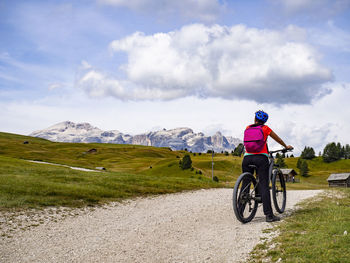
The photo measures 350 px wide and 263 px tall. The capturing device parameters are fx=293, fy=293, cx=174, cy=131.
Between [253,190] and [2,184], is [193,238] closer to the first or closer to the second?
[253,190]

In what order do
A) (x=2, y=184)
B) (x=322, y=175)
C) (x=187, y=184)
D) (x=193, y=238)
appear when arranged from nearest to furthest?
(x=193, y=238), (x=2, y=184), (x=187, y=184), (x=322, y=175)

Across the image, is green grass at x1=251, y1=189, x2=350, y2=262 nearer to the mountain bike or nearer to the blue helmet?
the mountain bike

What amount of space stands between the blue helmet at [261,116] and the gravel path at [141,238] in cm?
335

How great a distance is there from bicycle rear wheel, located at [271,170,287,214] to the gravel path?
2.70 feet

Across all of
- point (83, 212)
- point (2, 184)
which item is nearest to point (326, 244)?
point (83, 212)

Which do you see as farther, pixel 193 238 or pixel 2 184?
pixel 2 184

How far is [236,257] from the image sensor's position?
653 centimetres

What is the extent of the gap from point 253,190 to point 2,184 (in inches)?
549

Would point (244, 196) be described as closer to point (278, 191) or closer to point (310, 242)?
point (278, 191)

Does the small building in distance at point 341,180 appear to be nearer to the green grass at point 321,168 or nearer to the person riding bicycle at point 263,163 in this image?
the green grass at point 321,168

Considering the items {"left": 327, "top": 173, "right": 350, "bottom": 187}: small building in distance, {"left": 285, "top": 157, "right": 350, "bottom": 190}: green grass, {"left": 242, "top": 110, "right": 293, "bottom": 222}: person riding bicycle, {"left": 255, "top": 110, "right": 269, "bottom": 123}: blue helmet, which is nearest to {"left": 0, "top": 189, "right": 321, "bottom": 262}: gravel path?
{"left": 242, "top": 110, "right": 293, "bottom": 222}: person riding bicycle

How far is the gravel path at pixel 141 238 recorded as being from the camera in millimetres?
7242

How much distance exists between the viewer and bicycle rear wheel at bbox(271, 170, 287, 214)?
33.3 feet

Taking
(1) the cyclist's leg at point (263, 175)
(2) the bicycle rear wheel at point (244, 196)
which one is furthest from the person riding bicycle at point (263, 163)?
(2) the bicycle rear wheel at point (244, 196)
